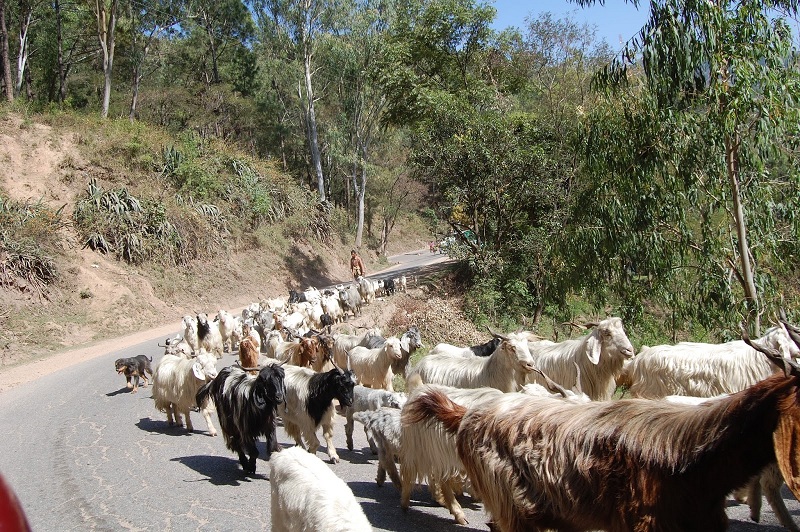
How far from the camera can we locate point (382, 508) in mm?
6836

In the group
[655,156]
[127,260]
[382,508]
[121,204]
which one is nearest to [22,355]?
[127,260]

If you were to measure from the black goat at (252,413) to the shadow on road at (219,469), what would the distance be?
13cm

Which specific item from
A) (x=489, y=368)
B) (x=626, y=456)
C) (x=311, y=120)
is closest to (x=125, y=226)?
(x=311, y=120)

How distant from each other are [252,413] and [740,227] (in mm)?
7615

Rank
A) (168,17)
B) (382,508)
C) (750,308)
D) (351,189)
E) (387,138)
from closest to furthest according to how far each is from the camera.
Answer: (382,508)
(750,308)
(168,17)
(387,138)
(351,189)

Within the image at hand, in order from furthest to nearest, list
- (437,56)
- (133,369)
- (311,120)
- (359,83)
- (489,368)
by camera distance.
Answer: (359,83) < (311,120) < (437,56) < (133,369) < (489,368)

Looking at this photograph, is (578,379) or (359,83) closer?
(578,379)

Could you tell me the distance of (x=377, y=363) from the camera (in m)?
12.0

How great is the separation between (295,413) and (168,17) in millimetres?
39731

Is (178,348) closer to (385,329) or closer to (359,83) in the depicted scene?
(385,329)

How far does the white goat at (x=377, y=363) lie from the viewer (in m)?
11.6

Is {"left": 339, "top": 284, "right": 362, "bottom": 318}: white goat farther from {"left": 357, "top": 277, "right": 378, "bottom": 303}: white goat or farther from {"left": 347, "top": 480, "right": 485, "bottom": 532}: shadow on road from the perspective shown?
{"left": 347, "top": 480, "right": 485, "bottom": 532}: shadow on road

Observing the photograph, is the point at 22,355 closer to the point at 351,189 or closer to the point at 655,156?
the point at 655,156

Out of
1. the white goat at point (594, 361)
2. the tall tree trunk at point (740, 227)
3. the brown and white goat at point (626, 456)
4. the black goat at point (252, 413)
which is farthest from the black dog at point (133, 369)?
the tall tree trunk at point (740, 227)
